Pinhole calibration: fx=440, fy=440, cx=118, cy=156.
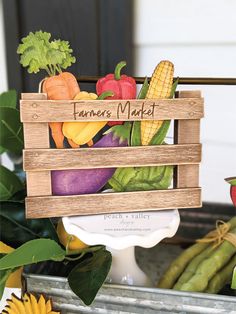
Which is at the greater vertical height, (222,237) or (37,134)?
(37,134)

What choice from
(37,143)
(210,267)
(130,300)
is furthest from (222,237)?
(37,143)

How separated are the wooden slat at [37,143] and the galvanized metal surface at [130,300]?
10 centimetres

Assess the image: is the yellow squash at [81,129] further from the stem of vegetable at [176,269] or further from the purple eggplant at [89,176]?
the stem of vegetable at [176,269]

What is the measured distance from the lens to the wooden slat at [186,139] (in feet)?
1.54

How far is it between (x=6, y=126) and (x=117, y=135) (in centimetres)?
18

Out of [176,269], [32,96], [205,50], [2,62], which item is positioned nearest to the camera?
[32,96]

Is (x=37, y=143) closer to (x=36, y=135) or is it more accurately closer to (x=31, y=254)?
(x=36, y=135)

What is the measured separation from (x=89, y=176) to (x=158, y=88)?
0.12 meters

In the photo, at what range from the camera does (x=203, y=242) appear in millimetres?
586

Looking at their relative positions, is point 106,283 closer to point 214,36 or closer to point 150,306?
point 150,306

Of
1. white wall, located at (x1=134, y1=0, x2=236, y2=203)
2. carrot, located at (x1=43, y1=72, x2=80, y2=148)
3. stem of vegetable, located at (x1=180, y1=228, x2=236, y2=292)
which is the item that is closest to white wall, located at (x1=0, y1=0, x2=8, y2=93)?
white wall, located at (x1=134, y1=0, x2=236, y2=203)

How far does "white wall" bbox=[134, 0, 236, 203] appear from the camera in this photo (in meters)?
0.79

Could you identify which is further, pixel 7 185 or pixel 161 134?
pixel 7 185

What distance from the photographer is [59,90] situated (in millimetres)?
451
